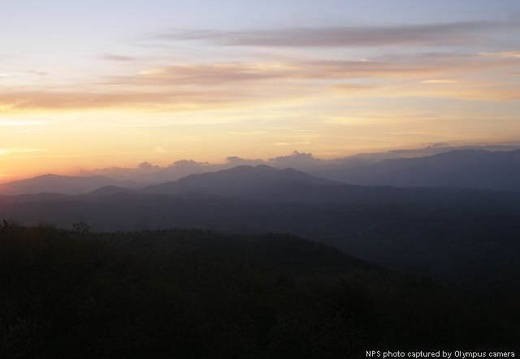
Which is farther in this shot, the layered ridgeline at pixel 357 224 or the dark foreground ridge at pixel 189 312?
the layered ridgeline at pixel 357 224

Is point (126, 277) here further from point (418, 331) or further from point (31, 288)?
point (418, 331)

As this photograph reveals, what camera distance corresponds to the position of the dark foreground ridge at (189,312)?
14.0m

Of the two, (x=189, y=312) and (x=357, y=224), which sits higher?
(x=189, y=312)

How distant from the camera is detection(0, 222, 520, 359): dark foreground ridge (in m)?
14.0

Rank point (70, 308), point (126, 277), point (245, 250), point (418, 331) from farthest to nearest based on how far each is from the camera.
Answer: point (245, 250), point (418, 331), point (126, 277), point (70, 308)

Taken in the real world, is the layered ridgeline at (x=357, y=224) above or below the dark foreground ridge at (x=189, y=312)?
below

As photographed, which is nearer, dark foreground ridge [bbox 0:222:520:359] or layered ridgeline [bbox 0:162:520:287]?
dark foreground ridge [bbox 0:222:520:359]

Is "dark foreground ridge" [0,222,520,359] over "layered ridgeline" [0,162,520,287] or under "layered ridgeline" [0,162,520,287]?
over

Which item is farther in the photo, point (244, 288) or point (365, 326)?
point (244, 288)

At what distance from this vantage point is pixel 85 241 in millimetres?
20250

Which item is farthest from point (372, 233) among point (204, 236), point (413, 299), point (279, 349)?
point (279, 349)

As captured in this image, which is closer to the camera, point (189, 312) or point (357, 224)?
point (189, 312)

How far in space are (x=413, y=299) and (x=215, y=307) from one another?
880 cm

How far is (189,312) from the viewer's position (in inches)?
637
